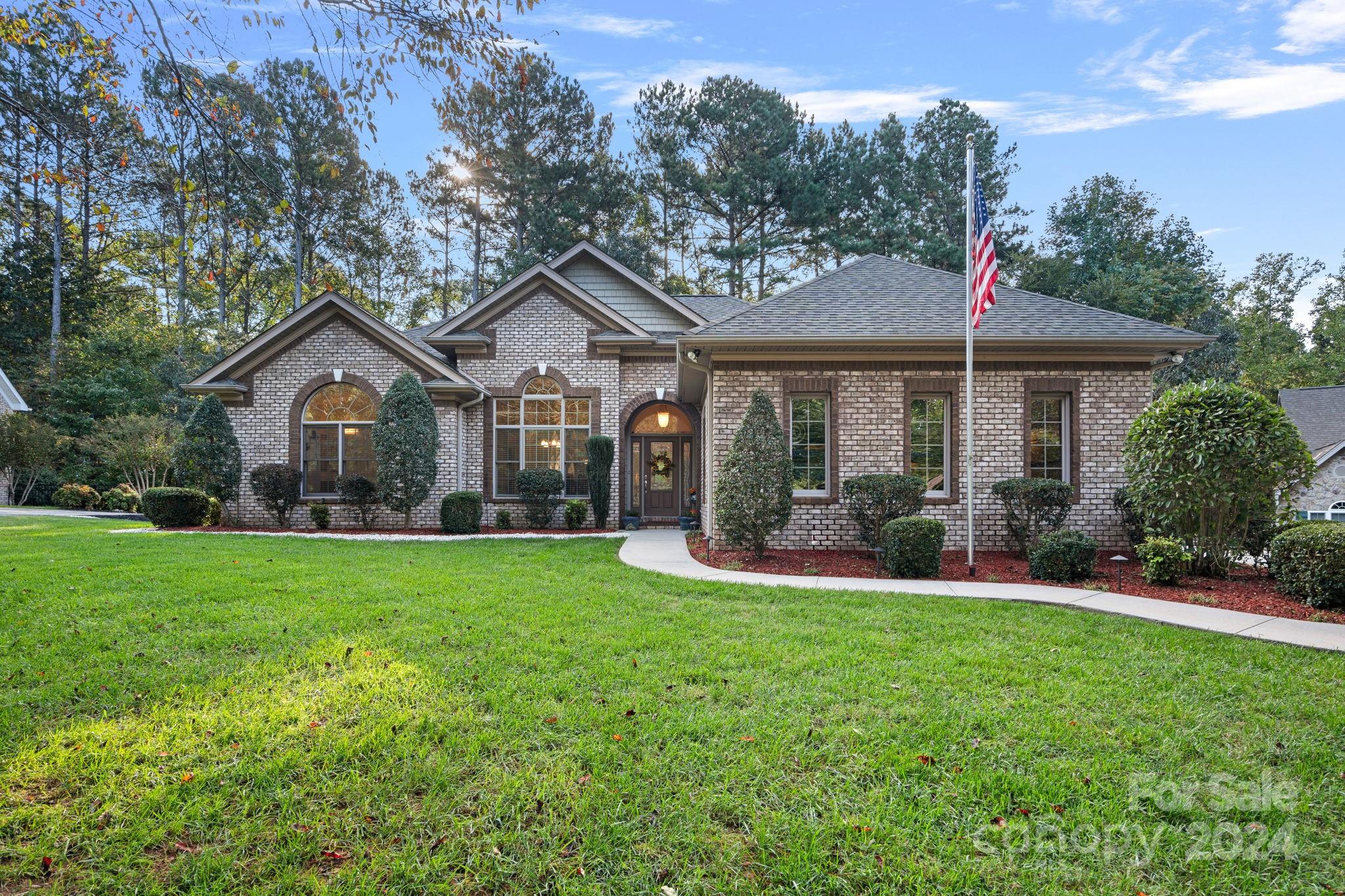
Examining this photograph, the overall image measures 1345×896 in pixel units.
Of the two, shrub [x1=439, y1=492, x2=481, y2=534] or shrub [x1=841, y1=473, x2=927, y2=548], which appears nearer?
shrub [x1=841, y1=473, x2=927, y2=548]

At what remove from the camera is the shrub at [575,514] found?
14.1 metres

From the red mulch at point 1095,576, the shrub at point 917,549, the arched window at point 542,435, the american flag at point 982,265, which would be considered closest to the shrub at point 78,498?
the arched window at point 542,435

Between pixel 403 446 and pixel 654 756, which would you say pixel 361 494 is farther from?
pixel 654 756

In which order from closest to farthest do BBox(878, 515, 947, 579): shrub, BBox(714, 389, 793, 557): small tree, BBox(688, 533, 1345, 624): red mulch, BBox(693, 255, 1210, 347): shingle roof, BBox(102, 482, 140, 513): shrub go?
1. BBox(688, 533, 1345, 624): red mulch
2. BBox(878, 515, 947, 579): shrub
3. BBox(714, 389, 793, 557): small tree
4. BBox(693, 255, 1210, 347): shingle roof
5. BBox(102, 482, 140, 513): shrub

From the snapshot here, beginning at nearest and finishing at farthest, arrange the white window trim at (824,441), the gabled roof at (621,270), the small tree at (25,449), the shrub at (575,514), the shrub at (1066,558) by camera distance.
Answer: the shrub at (1066,558) → the white window trim at (824,441) → the shrub at (575,514) → the gabled roof at (621,270) → the small tree at (25,449)

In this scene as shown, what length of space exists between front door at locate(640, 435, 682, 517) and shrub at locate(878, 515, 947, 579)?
7.71 meters

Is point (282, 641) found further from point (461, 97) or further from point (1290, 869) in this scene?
point (1290, 869)

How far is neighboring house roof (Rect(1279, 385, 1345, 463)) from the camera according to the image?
17938 millimetres

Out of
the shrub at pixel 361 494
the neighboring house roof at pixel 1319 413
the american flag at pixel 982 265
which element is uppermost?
the american flag at pixel 982 265

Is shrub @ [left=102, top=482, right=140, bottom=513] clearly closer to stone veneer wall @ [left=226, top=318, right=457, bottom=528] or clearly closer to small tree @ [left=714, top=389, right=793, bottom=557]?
stone veneer wall @ [left=226, top=318, right=457, bottom=528]

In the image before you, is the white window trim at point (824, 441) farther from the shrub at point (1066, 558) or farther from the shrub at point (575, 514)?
the shrub at point (575, 514)

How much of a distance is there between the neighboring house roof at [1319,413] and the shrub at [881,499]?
1579cm

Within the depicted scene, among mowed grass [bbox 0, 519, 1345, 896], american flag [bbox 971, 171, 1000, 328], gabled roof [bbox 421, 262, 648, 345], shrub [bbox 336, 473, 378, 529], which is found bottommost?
mowed grass [bbox 0, 519, 1345, 896]

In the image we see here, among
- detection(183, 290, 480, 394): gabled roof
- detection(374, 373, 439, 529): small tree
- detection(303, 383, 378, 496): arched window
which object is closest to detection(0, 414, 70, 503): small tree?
detection(183, 290, 480, 394): gabled roof
